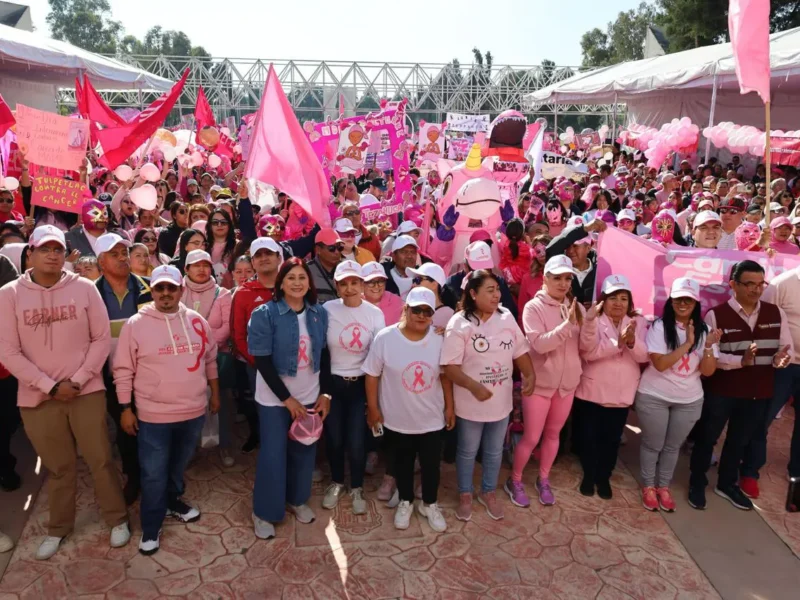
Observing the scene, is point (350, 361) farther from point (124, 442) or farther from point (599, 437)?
point (599, 437)

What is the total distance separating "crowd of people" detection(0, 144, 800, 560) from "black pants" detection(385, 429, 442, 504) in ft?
0.04

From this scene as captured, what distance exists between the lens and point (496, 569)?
3.51 metres

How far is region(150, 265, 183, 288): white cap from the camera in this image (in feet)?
11.0

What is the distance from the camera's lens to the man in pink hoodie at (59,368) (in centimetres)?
324

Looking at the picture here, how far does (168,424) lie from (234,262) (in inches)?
66.5

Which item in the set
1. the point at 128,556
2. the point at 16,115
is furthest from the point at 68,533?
the point at 16,115

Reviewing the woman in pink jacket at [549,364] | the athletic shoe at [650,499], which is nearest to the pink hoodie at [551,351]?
the woman in pink jacket at [549,364]

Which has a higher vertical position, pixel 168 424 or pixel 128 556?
pixel 168 424

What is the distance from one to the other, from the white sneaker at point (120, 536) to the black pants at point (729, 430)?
147 inches

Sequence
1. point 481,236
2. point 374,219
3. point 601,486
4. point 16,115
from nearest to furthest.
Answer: point 601,486 < point 481,236 < point 16,115 < point 374,219

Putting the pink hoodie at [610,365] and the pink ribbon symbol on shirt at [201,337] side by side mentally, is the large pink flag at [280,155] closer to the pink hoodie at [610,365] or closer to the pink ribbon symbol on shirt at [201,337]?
the pink ribbon symbol on shirt at [201,337]

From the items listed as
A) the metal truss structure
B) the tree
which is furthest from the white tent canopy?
the tree

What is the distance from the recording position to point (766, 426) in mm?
4270

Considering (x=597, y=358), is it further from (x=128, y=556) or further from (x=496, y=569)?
(x=128, y=556)
